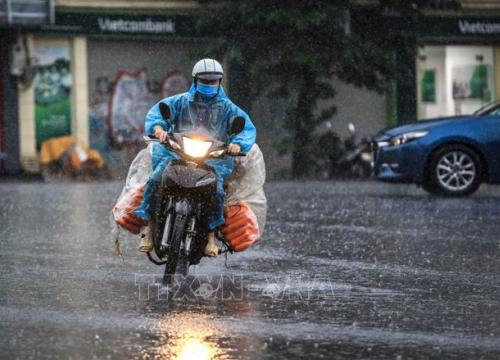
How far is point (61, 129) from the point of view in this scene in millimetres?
34906

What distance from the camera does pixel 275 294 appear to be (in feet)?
31.8

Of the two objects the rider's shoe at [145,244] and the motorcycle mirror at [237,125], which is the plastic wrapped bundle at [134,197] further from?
the motorcycle mirror at [237,125]

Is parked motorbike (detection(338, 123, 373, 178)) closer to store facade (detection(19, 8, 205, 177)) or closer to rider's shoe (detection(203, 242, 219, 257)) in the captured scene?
store facade (detection(19, 8, 205, 177))

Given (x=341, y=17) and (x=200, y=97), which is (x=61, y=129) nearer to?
(x=341, y=17)

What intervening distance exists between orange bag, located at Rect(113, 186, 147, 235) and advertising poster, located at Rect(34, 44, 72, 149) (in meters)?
24.4

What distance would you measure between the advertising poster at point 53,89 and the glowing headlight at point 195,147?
25.0 m

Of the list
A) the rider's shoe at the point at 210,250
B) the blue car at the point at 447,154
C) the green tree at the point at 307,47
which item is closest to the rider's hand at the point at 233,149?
the rider's shoe at the point at 210,250

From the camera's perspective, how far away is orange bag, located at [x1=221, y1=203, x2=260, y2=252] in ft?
34.3

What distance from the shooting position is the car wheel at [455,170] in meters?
21.0

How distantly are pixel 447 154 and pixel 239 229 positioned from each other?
10880 mm

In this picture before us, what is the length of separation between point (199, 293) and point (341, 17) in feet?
73.6

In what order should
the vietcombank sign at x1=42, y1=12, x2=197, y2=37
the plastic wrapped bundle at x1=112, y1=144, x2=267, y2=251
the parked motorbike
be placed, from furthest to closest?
the vietcombank sign at x1=42, y1=12, x2=197, y2=37 < the parked motorbike < the plastic wrapped bundle at x1=112, y1=144, x2=267, y2=251

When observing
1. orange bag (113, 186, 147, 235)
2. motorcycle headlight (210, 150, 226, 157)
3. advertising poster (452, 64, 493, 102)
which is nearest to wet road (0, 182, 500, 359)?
orange bag (113, 186, 147, 235)

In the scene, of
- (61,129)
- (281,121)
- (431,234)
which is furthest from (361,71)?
(431,234)
